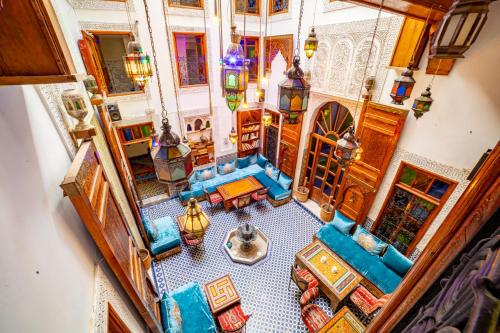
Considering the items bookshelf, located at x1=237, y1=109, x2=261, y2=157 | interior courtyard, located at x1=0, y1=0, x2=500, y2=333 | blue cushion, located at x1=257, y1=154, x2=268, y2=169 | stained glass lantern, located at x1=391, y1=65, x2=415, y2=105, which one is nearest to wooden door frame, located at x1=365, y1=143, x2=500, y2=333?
interior courtyard, located at x1=0, y1=0, x2=500, y2=333

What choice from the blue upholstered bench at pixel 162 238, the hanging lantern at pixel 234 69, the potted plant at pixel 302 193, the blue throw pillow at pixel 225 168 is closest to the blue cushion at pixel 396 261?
the potted plant at pixel 302 193

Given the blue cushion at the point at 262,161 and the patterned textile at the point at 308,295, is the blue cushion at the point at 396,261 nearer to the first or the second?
the patterned textile at the point at 308,295

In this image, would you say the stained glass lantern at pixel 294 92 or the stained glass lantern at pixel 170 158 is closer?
the stained glass lantern at pixel 170 158

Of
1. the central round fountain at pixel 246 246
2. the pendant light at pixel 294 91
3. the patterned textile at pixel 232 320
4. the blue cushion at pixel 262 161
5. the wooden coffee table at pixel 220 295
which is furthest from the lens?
the blue cushion at pixel 262 161

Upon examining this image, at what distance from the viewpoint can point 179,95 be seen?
6.46 metres

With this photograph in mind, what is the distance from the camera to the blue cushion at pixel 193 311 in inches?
131

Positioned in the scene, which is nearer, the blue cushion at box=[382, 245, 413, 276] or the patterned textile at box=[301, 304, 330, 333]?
the patterned textile at box=[301, 304, 330, 333]

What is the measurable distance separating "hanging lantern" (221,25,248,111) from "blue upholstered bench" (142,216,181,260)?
377 centimetres

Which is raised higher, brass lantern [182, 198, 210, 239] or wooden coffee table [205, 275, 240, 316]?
brass lantern [182, 198, 210, 239]

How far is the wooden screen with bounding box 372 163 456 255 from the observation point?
161 inches

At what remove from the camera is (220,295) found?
12.9 ft

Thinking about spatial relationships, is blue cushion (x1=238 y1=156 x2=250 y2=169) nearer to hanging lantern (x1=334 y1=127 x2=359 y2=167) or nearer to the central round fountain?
the central round fountain

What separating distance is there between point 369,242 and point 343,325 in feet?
6.32

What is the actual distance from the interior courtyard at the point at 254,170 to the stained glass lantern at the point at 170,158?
0.01 metres
